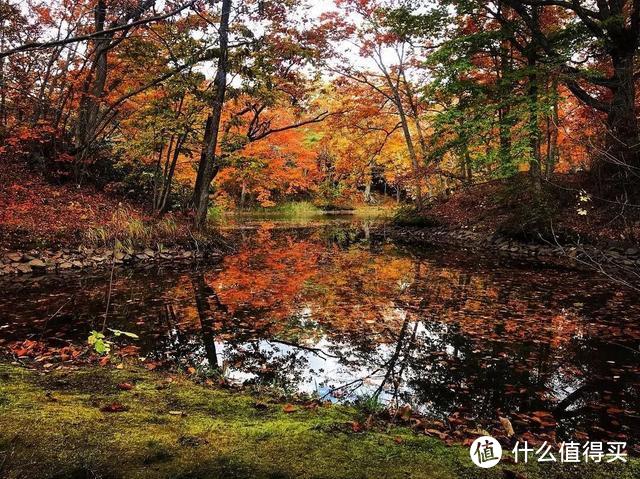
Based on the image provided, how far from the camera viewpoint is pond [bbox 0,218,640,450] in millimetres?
4457

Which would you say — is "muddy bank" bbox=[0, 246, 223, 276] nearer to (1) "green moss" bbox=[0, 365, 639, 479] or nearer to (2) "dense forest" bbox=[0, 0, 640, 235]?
(2) "dense forest" bbox=[0, 0, 640, 235]

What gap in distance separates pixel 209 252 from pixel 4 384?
1127 cm

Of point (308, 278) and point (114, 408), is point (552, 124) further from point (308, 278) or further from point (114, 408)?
point (114, 408)

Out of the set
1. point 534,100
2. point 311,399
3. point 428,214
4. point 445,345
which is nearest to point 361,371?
point 311,399

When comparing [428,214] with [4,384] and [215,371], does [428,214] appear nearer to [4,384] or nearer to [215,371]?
[215,371]

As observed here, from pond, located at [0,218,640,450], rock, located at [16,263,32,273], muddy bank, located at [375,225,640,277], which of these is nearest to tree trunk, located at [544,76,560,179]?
muddy bank, located at [375,225,640,277]

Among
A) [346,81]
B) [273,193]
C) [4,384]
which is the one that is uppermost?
[346,81]

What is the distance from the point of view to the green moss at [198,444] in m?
2.15

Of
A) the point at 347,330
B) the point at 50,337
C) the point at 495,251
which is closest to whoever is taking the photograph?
the point at 50,337

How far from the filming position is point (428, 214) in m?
22.8

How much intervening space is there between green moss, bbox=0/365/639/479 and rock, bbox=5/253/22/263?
9099 mm

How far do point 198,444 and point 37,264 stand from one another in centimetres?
1079

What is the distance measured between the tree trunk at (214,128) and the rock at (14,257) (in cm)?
528

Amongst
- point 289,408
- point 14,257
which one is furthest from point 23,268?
point 289,408
